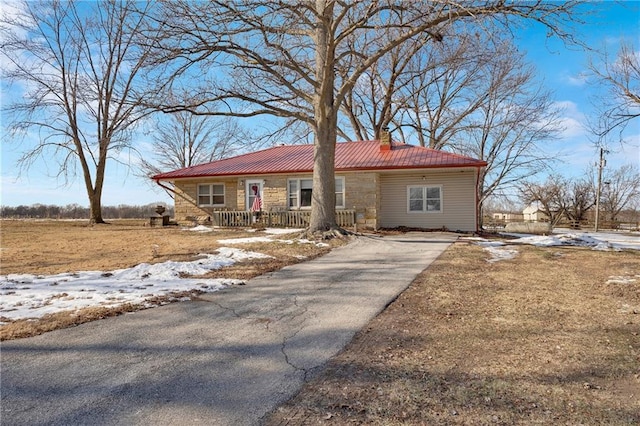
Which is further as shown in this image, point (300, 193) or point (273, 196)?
point (273, 196)

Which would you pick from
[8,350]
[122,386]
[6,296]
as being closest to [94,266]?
[6,296]

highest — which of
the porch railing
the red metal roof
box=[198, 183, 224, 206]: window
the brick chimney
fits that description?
the brick chimney

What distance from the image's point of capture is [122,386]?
273cm

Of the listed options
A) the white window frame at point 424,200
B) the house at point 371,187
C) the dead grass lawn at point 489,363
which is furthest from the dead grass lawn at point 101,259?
the white window frame at point 424,200

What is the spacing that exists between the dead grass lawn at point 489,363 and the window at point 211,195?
15.5 metres

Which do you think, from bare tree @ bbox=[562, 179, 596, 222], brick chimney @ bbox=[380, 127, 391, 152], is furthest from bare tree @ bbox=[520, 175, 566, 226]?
brick chimney @ bbox=[380, 127, 391, 152]

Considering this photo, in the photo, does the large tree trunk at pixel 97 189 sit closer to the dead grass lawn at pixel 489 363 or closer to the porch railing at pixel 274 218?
the porch railing at pixel 274 218

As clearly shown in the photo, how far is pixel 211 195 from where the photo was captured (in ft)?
64.9

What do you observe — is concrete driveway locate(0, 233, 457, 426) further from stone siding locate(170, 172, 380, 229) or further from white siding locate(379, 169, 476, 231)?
white siding locate(379, 169, 476, 231)

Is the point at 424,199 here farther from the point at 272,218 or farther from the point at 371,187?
the point at 272,218

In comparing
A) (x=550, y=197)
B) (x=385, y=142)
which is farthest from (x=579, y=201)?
(x=385, y=142)

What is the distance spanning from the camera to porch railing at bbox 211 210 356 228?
15977 mm

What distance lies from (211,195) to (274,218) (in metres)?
4.61

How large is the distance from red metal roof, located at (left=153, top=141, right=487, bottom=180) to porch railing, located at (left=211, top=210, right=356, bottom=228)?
1.92m
